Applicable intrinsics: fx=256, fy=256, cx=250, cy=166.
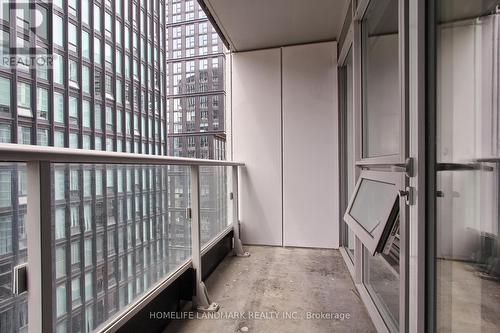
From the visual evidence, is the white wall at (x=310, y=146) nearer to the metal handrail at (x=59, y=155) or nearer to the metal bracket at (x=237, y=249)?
the metal bracket at (x=237, y=249)

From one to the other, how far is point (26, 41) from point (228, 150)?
8.37ft

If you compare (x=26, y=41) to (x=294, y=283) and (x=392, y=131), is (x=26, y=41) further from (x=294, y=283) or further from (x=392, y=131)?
(x=294, y=283)

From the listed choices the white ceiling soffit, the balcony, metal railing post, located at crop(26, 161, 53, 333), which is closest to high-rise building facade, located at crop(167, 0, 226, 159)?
the balcony

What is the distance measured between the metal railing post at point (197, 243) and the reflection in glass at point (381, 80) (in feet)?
4.52

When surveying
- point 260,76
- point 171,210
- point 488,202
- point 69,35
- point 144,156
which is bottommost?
point 171,210

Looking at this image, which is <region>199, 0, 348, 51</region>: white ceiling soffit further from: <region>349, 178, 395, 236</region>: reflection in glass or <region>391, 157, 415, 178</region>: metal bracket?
<region>391, 157, 415, 178</region>: metal bracket

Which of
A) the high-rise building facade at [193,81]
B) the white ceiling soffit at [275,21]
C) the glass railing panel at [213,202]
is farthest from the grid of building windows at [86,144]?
the white ceiling soffit at [275,21]

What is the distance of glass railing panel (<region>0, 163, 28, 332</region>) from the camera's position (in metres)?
0.78

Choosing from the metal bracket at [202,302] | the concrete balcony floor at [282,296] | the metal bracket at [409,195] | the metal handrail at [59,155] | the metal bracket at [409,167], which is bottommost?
the concrete balcony floor at [282,296]

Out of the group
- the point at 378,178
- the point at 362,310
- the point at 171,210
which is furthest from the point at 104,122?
the point at 362,310

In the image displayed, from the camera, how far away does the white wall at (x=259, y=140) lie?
3412 mm

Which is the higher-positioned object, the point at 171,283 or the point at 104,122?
the point at 104,122

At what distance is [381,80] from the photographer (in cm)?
Result: 176

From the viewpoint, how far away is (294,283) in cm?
233
